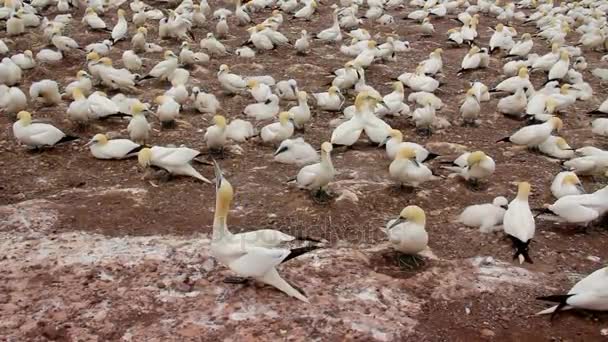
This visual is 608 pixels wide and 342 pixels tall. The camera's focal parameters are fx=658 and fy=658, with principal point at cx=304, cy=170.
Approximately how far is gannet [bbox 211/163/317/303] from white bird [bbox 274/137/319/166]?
3.34 metres

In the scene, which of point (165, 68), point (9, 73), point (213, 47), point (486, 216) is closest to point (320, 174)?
point (486, 216)

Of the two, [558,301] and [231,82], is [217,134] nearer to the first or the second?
[231,82]

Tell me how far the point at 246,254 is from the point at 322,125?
5710mm

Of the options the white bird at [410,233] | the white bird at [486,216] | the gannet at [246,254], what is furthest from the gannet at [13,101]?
the white bird at [486,216]

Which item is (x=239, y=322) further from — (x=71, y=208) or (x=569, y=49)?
(x=569, y=49)

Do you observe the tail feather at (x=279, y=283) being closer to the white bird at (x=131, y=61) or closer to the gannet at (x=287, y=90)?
the gannet at (x=287, y=90)

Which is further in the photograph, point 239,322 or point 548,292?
point 548,292

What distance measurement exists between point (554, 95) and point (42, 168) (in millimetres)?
8424

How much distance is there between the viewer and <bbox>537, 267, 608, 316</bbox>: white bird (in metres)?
5.47

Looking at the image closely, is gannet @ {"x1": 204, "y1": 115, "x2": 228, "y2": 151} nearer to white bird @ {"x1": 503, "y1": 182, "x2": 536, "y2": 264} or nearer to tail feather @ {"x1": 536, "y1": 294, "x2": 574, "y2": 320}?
white bird @ {"x1": 503, "y1": 182, "x2": 536, "y2": 264}

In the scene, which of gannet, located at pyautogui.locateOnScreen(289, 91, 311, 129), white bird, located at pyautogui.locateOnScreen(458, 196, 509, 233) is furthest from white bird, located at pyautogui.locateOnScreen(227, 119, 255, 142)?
white bird, located at pyautogui.locateOnScreen(458, 196, 509, 233)

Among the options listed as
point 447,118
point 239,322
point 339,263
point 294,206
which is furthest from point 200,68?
point 239,322

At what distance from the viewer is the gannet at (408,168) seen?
7930 millimetres

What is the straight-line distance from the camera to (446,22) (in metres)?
Result: 19.2
